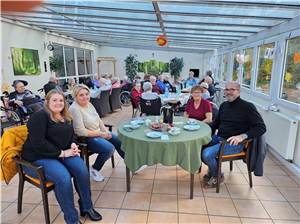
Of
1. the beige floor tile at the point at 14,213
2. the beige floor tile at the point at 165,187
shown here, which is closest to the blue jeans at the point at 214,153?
the beige floor tile at the point at 165,187

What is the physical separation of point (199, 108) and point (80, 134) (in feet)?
5.06

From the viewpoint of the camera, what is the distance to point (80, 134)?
2.36 meters

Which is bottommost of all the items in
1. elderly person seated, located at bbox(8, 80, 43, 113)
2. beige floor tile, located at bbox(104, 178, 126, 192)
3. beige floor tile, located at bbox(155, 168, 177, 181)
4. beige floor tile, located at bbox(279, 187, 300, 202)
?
beige floor tile, located at bbox(279, 187, 300, 202)

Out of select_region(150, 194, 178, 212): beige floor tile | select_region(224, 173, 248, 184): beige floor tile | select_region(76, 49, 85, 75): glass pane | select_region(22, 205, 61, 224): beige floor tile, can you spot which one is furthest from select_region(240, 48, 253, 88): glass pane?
select_region(76, 49, 85, 75): glass pane

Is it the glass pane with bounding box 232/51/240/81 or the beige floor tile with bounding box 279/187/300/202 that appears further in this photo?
the glass pane with bounding box 232/51/240/81

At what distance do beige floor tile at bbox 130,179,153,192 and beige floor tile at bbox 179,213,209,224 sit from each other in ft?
1.71

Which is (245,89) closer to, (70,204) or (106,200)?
(106,200)

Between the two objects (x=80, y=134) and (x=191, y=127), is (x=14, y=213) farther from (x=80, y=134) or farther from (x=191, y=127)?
(x=191, y=127)

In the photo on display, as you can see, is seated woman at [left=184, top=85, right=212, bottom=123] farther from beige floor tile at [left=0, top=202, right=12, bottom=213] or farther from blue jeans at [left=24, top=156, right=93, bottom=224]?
beige floor tile at [left=0, top=202, right=12, bottom=213]

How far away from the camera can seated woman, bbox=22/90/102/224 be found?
5.81 feet

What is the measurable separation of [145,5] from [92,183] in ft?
8.36

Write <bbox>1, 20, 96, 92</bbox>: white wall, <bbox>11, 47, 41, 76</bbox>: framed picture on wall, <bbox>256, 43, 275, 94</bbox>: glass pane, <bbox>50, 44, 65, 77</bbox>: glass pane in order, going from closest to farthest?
<bbox>256, 43, 275, 94</bbox>: glass pane
<bbox>1, 20, 96, 92</bbox>: white wall
<bbox>11, 47, 41, 76</bbox>: framed picture on wall
<bbox>50, 44, 65, 77</bbox>: glass pane

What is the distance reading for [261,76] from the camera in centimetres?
438

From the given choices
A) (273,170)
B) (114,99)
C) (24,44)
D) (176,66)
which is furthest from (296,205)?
(176,66)
